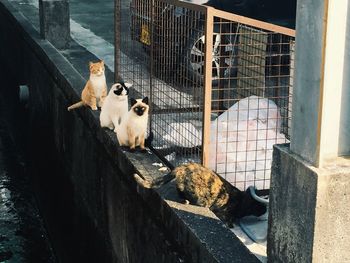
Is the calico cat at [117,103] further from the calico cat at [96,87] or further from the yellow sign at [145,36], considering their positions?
the calico cat at [96,87]

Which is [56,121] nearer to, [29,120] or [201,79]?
[29,120]

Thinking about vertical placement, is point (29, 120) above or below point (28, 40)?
below

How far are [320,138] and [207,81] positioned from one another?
195 cm

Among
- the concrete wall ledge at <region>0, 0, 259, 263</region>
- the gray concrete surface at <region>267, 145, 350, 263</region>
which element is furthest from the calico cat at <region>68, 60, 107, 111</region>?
the gray concrete surface at <region>267, 145, 350, 263</region>

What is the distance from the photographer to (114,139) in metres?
6.68

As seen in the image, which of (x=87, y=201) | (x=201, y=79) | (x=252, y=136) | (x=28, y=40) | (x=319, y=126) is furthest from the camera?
(x=28, y=40)

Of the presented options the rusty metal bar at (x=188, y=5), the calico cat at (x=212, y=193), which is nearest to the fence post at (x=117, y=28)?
the rusty metal bar at (x=188, y=5)

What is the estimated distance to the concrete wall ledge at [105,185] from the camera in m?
4.62

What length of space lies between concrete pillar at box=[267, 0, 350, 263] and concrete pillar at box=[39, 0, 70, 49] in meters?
8.64

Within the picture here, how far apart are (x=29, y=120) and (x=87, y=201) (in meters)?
5.79

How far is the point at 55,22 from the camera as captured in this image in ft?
39.0

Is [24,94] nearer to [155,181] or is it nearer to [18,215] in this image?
[18,215]

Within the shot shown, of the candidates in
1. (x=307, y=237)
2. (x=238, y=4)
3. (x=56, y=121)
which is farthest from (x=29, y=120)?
(x=307, y=237)

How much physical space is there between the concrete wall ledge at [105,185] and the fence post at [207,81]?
1.27 feet
